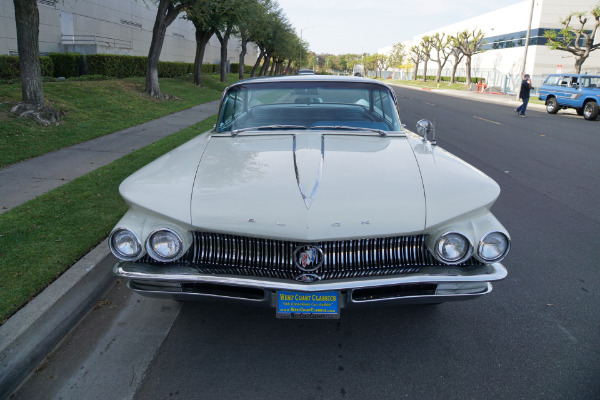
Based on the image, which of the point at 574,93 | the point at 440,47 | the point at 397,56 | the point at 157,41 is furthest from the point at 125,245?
the point at 397,56

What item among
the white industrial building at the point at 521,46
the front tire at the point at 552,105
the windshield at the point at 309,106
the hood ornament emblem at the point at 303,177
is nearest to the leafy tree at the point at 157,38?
the windshield at the point at 309,106

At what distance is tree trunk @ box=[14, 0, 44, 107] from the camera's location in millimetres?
9508

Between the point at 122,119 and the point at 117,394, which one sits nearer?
the point at 117,394

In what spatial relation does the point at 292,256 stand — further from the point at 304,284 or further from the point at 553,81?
the point at 553,81

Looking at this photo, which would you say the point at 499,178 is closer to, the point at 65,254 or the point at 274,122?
the point at 274,122

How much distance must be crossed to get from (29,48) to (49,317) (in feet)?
29.4

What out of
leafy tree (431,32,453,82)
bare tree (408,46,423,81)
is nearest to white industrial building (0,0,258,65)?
leafy tree (431,32,453,82)

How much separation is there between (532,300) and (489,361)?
1024 mm

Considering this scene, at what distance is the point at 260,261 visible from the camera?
250 centimetres

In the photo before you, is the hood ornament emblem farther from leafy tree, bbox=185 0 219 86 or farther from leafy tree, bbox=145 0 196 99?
leafy tree, bbox=185 0 219 86

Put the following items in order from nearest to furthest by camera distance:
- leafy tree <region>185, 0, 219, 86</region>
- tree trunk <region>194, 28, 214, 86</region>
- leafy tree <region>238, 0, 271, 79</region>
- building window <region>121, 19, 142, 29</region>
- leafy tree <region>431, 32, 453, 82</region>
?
leafy tree <region>185, 0, 219, 86</region> < leafy tree <region>238, 0, 271, 79</region> < tree trunk <region>194, 28, 214, 86</region> < building window <region>121, 19, 142, 29</region> < leafy tree <region>431, 32, 453, 82</region>

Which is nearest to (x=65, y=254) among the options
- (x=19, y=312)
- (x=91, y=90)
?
(x=19, y=312)

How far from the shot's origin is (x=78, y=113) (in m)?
11.4

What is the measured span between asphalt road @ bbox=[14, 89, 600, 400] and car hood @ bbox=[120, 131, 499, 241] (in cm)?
78
